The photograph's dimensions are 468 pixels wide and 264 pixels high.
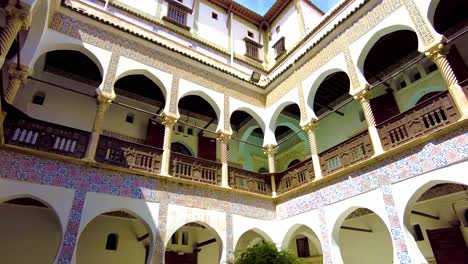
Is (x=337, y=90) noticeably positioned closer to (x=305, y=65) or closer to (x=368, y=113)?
(x=305, y=65)

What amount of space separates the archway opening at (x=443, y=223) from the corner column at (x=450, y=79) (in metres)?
2.58

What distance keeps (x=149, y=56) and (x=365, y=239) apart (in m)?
9.04

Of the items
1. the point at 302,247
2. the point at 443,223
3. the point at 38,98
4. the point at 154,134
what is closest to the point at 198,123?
the point at 154,134

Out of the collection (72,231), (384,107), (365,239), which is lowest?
(72,231)

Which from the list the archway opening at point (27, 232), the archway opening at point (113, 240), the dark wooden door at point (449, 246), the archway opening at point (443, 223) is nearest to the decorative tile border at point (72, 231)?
the archway opening at point (27, 232)

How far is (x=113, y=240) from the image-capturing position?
9.50m

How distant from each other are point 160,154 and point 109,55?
3.22 m

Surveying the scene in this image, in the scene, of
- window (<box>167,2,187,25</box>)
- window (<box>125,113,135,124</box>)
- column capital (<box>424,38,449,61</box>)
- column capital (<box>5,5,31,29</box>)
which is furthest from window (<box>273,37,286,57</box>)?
column capital (<box>5,5,31,29</box>)

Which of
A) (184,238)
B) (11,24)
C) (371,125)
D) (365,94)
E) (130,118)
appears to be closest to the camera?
(11,24)

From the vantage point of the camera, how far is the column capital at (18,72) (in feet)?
23.3

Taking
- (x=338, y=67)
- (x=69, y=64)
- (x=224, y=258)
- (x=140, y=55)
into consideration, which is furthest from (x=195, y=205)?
(x=69, y=64)

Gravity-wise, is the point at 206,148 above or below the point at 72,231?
above

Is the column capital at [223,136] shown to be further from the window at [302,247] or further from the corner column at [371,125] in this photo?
the window at [302,247]

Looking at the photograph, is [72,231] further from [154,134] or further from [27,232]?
[154,134]
